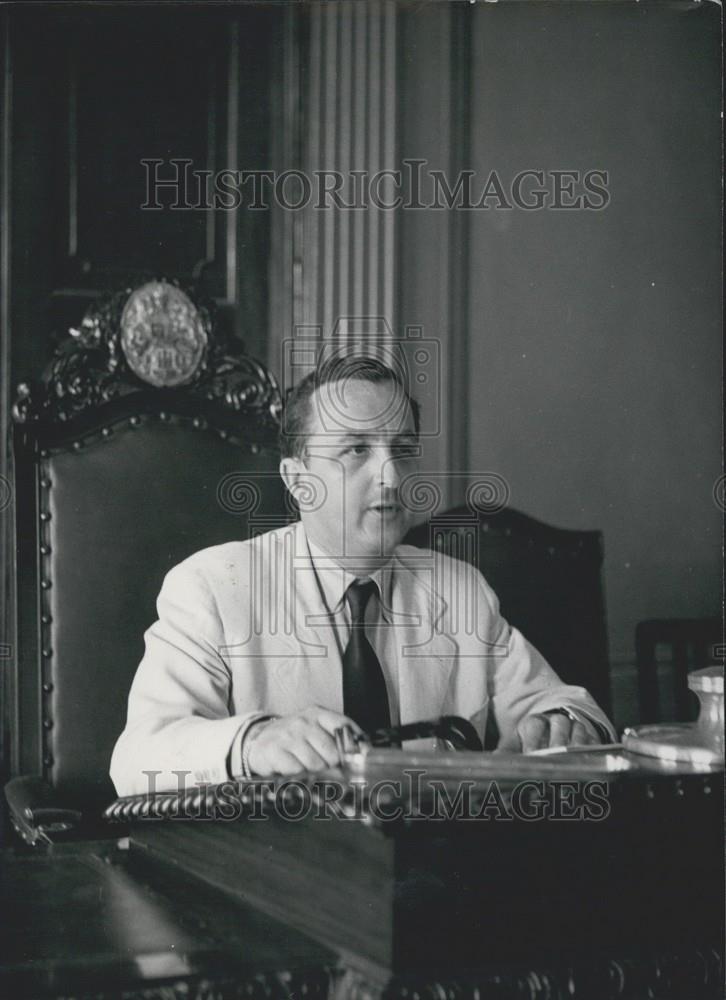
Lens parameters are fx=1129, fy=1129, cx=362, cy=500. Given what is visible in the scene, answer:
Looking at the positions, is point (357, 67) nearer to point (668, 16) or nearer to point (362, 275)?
point (362, 275)

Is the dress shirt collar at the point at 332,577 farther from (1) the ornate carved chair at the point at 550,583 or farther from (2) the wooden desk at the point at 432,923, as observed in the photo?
(2) the wooden desk at the point at 432,923

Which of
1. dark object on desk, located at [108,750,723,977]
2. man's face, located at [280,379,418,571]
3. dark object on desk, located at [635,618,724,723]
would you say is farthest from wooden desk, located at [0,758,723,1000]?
dark object on desk, located at [635,618,724,723]

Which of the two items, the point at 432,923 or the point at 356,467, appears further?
the point at 356,467

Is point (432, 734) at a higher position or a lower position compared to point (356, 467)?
lower

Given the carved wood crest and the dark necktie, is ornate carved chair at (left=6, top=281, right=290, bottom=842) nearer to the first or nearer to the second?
the carved wood crest

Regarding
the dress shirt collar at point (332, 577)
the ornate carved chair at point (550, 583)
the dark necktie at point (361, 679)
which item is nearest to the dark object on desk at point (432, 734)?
the dark necktie at point (361, 679)

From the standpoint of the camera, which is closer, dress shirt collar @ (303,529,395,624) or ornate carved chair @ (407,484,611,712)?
dress shirt collar @ (303,529,395,624)

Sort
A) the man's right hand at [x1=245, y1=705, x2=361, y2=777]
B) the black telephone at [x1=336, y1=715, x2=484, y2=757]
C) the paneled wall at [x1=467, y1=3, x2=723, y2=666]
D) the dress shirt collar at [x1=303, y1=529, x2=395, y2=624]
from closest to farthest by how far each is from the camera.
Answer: the man's right hand at [x1=245, y1=705, x2=361, y2=777], the black telephone at [x1=336, y1=715, x2=484, y2=757], the dress shirt collar at [x1=303, y1=529, x2=395, y2=624], the paneled wall at [x1=467, y1=3, x2=723, y2=666]

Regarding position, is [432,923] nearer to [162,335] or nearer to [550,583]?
[162,335]

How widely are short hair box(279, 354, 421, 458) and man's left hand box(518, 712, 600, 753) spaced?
375mm

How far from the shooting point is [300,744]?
0.83 m

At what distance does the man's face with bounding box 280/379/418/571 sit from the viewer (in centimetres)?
125

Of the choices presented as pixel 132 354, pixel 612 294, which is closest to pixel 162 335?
pixel 132 354

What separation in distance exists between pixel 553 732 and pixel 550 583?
56cm
